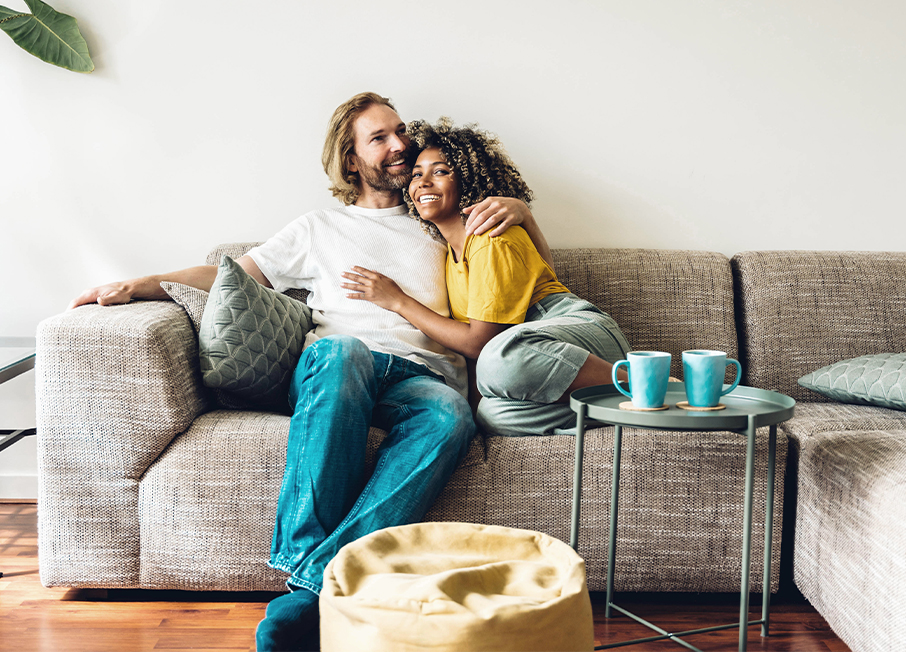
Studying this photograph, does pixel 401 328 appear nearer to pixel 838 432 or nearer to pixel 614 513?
pixel 614 513

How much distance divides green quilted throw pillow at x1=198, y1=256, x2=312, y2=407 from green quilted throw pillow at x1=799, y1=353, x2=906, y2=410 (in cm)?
129

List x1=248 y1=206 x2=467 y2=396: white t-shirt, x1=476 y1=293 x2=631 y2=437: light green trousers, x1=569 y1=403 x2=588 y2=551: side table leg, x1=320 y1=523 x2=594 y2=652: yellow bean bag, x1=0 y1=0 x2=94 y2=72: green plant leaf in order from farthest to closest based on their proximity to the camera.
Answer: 1. x1=0 y1=0 x2=94 y2=72: green plant leaf
2. x1=248 y1=206 x2=467 y2=396: white t-shirt
3. x1=476 y1=293 x2=631 y2=437: light green trousers
4. x1=569 y1=403 x2=588 y2=551: side table leg
5. x1=320 y1=523 x2=594 y2=652: yellow bean bag

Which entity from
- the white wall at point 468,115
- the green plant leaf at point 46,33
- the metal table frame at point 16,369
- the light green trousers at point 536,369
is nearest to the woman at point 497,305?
the light green trousers at point 536,369

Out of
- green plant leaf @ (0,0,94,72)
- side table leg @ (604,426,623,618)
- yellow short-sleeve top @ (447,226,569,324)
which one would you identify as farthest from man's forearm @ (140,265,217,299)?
side table leg @ (604,426,623,618)

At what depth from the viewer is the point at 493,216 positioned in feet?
5.32

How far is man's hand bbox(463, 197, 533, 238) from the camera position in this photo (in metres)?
1.61

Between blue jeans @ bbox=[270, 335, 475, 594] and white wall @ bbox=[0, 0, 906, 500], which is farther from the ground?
white wall @ bbox=[0, 0, 906, 500]

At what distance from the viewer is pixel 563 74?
2.07 metres

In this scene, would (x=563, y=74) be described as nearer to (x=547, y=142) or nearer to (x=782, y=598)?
(x=547, y=142)

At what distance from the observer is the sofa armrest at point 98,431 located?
4.49ft

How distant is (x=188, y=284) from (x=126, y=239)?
0.53 metres

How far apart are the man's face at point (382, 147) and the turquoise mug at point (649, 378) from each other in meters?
1.01

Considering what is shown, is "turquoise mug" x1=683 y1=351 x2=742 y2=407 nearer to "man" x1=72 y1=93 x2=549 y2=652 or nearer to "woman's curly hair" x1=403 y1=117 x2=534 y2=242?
"man" x1=72 y1=93 x2=549 y2=652

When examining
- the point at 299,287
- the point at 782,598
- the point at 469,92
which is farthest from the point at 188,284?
the point at 782,598
